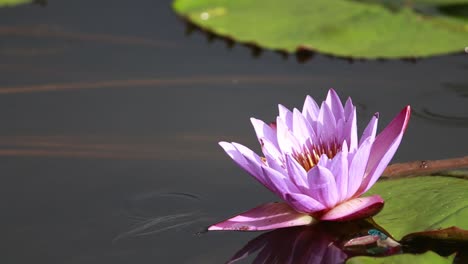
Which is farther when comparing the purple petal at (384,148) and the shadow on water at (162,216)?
the shadow on water at (162,216)

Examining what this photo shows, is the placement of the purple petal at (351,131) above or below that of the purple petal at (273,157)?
above

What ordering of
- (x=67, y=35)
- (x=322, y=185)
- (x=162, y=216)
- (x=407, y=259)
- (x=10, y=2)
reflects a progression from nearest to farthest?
(x=407, y=259)
(x=322, y=185)
(x=162, y=216)
(x=67, y=35)
(x=10, y=2)

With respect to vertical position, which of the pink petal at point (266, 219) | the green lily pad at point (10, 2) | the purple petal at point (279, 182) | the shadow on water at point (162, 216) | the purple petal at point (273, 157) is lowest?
the shadow on water at point (162, 216)

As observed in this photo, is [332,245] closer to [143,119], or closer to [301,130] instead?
[301,130]

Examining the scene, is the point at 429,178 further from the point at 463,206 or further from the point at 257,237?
the point at 257,237

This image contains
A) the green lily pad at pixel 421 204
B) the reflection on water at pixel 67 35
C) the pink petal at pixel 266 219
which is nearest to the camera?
the green lily pad at pixel 421 204

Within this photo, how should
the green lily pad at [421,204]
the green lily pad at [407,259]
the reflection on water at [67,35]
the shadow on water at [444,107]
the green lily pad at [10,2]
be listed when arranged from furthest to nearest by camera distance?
the green lily pad at [10,2] < the reflection on water at [67,35] < the shadow on water at [444,107] < the green lily pad at [421,204] < the green lily pad at [407,259]

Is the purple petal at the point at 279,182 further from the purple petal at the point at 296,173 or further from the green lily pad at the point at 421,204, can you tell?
the green lily pad at the point at 421,204

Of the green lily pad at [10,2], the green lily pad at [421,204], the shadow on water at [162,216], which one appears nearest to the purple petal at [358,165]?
the green lily pad at [421,204]

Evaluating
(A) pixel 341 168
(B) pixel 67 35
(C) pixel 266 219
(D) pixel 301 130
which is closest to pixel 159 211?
(C) pixel 266 219
